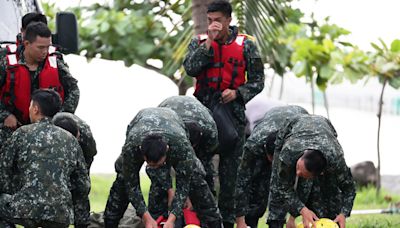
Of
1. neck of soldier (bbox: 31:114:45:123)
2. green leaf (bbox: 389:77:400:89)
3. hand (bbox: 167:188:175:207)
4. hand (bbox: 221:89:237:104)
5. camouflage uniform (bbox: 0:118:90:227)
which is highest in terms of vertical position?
hand (bbox: 221:89:237:104)

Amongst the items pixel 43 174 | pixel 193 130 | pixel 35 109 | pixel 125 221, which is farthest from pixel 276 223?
pixel 35 109

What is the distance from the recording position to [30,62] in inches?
390

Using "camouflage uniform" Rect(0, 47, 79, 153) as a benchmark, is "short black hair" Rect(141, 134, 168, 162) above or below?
below

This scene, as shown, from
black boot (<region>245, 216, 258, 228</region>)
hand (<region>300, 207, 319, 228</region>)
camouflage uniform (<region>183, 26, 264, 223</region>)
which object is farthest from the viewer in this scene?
black boot (<region>245, 216, 258, 228</region>)

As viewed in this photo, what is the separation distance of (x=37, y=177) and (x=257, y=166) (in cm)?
254

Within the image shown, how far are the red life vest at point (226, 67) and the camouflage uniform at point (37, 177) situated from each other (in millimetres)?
2085

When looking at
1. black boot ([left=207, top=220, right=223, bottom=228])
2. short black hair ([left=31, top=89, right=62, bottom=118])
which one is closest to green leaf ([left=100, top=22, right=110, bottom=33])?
black boot ([left=207, top=220, right=223, bottom=228])

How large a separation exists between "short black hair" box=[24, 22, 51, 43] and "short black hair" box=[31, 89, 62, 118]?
77cm

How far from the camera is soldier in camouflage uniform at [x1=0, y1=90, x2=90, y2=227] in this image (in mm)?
8820

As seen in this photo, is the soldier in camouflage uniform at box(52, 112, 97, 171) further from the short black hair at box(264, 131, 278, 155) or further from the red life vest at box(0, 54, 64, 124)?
the short black hair at box(264, 131, 278, 155)

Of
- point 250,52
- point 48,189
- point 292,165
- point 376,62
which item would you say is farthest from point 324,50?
point 48,189

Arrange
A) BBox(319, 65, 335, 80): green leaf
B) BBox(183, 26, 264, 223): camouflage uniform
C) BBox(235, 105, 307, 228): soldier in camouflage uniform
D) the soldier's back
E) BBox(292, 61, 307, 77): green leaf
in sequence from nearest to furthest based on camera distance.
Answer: the soldier's back < BBox(235, 105, 307, 228): soldier in camouflage uniform < BBox(183, 26, 264, 223): camouflage uniform < BBox(319, 65, 335, 80): green leaf < BBox(292, 61, 307, 77): green leaf

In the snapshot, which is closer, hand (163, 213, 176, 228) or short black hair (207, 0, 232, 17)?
hand (163, 213, 176, 228)

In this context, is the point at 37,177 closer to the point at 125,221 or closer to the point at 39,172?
the point at 39,172
